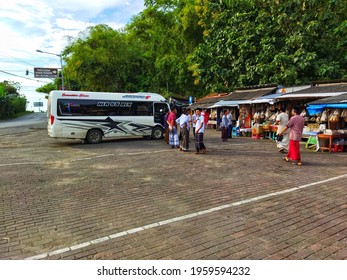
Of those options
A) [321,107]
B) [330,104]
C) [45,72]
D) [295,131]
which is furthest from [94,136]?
[45,72]

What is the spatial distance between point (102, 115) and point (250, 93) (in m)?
9.95

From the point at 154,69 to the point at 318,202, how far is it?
94.1ft

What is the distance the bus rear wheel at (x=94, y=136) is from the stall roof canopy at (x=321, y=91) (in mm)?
9751

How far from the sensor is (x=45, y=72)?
43969mm

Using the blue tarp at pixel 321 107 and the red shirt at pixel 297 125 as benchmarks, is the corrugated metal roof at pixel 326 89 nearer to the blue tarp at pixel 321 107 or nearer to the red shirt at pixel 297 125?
the blue tarp at pixel 321 107

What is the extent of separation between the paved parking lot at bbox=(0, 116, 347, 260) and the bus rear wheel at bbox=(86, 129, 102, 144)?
5356mm

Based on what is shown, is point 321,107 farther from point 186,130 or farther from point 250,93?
point 250,93

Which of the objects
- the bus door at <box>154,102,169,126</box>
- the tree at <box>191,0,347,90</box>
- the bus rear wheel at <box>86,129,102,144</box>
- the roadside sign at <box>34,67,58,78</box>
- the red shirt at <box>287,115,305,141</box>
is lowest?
the bus rear wheel at <box>86,129,102,144</box>

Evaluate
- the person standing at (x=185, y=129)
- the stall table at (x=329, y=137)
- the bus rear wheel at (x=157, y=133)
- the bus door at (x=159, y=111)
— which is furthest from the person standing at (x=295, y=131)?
the bus rear wheel at (x=157, y=133)

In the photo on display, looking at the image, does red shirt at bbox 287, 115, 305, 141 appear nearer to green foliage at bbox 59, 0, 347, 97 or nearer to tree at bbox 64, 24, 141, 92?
green foliage at bbox 59, 0, 347, 97

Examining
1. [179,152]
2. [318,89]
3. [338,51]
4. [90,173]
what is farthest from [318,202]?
[338,51]

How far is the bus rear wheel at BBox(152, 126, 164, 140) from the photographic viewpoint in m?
15.3

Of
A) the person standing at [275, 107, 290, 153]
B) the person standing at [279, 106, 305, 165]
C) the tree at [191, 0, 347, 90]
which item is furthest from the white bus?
the person standing at [279, 106, 305, 165]

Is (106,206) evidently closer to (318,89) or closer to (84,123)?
(84,123)
